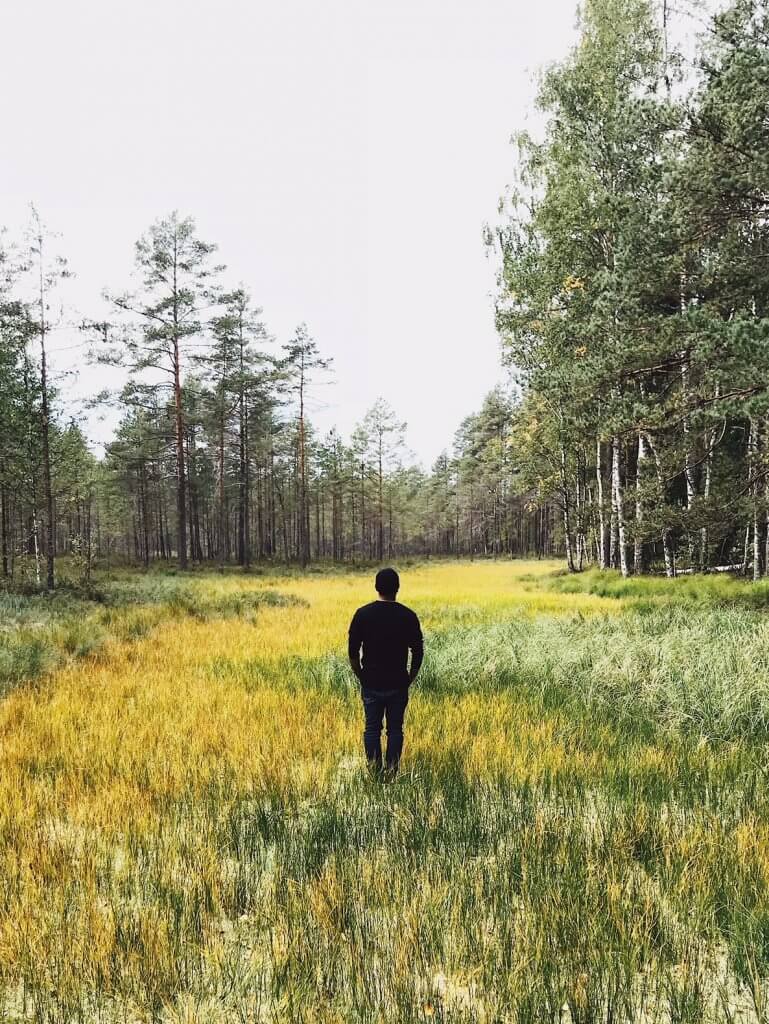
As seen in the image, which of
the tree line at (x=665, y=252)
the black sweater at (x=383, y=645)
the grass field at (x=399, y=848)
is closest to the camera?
the grass field at (x=399, y=848)

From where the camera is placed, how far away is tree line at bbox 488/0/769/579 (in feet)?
27.7

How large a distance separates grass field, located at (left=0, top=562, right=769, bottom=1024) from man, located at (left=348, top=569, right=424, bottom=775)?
565 millimetres

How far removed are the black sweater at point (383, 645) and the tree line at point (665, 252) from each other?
7.25m

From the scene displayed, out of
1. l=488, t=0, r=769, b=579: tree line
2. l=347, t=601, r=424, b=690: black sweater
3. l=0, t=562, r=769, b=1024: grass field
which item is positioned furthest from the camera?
l=488, t=0, r=769, b=579: tree line

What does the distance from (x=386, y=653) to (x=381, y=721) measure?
1.93ft

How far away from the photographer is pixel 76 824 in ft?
11.2

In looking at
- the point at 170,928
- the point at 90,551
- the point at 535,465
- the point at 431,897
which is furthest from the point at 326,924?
the point at 535,465

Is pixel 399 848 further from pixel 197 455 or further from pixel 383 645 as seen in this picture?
pixel 197 455

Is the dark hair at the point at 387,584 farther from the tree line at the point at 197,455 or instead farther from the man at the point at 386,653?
the tree line at the point at 197,455

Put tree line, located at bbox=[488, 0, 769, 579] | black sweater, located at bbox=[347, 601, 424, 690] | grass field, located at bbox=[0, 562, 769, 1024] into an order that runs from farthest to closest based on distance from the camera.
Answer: tree line, located at bbox=[488, 0, 769, 579] → black sweater, located at bbox=[347, 601, 424, 690] → grass field, located at bbox=[0, 562, 769, 1024]

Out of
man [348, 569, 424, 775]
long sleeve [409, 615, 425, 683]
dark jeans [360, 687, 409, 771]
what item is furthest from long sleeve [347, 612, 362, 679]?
long sleeve [409, 615, 425, 683]

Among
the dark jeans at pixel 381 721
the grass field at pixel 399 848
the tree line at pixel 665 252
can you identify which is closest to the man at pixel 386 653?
the dark jeans at pixel 381 721

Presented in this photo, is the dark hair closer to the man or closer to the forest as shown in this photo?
the man

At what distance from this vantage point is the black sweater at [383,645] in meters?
3.93
